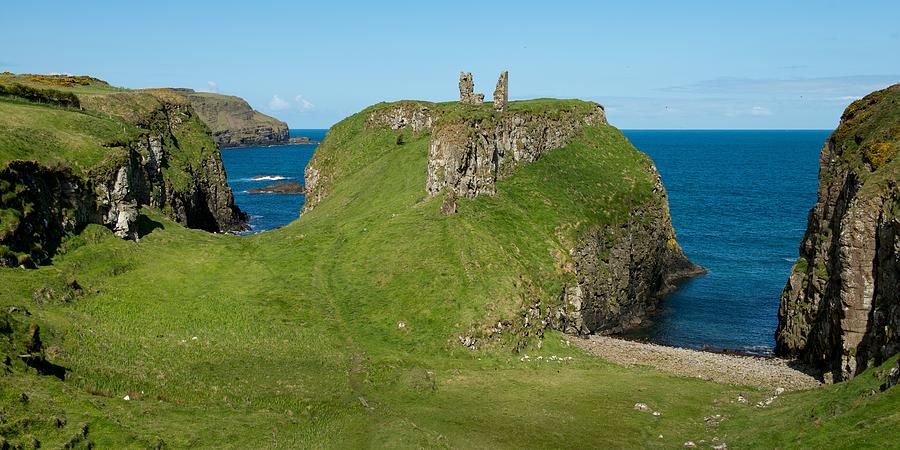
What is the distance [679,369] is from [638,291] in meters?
34.7

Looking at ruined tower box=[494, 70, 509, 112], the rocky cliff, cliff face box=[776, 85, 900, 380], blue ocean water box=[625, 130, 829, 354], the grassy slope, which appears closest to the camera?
the grassy slope

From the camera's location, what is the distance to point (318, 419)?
4259 cm

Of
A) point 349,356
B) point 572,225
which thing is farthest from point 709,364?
point 349,356

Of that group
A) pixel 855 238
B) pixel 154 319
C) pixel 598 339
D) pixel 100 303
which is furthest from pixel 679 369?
pixel 100 303

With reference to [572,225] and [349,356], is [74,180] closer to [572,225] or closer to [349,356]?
[349,356]

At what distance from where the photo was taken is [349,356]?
2117 inches

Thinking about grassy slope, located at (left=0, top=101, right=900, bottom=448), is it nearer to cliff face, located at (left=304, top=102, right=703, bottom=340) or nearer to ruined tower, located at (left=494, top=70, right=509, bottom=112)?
cliff face, located at (left=304, top=102, right=703, bottom=340)

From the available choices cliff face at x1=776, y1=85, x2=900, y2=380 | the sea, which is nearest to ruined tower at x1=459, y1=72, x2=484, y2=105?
the sea

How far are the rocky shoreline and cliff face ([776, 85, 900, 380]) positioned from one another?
267 cm

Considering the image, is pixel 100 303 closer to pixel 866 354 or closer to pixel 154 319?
pixel 154 319

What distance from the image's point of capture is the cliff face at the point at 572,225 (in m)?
72.6

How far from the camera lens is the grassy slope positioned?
128 ft

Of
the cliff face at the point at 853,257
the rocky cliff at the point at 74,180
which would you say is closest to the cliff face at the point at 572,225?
→ the cliff face at the point at 853,257

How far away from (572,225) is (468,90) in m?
34.2
